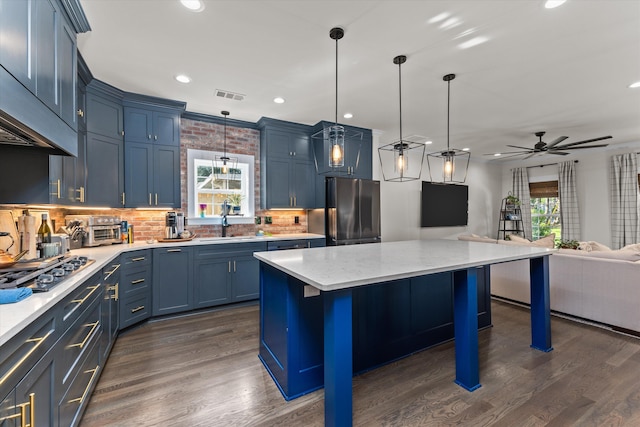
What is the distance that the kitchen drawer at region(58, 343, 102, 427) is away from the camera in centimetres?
140

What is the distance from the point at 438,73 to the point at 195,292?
376 cm

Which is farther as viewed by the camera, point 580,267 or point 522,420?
point 580,267

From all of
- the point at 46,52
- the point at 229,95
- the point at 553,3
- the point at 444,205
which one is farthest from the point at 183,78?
the point at 444,205

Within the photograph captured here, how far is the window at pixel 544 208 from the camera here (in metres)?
6.97

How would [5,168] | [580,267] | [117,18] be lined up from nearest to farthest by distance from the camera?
[5,168] < [117,18] < [580,267]

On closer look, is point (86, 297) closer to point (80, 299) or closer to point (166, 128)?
point (80, 299)

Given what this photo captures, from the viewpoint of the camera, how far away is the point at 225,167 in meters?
4.17

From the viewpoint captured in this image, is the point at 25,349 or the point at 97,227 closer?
the point at 25,349

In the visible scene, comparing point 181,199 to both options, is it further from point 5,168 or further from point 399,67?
point 399,67

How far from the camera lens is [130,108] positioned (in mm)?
3373

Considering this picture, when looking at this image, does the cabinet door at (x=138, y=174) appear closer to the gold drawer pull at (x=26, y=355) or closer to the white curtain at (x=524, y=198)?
the gold drawer pull at (x=26, y=355)

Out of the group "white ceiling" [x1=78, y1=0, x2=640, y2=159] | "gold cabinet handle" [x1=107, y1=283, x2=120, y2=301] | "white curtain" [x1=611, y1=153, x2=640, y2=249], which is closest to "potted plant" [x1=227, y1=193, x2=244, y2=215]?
"white ceiling" [x1=78, y1=0, x2=640, y2=159]

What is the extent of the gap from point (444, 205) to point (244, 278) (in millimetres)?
5188

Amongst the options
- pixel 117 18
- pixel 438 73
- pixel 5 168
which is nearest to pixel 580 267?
pixel 438 73
